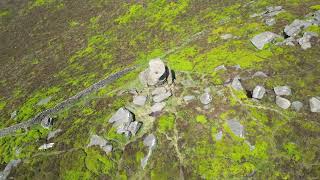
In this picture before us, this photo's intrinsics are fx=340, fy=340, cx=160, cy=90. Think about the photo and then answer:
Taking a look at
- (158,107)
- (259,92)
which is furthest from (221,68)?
(158,107)

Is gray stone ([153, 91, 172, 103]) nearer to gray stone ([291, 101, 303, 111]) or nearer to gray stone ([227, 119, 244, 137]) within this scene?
gray stone ([227, 119, 244, 137])

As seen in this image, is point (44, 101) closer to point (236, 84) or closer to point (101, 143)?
point (101, 143)

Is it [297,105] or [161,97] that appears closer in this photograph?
[297,105]

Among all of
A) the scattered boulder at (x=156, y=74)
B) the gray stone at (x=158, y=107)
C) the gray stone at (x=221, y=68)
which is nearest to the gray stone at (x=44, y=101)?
the scattered boulder at (x=156, y=74)

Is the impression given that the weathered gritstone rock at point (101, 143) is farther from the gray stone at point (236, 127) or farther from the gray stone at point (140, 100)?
the gray stone at point (236, 127)

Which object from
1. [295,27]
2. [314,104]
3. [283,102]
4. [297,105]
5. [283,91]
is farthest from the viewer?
[295,27]

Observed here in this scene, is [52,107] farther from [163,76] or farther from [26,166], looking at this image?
[163,76]

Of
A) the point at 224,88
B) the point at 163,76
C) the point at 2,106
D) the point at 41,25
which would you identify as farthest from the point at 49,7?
the point at 224,88
